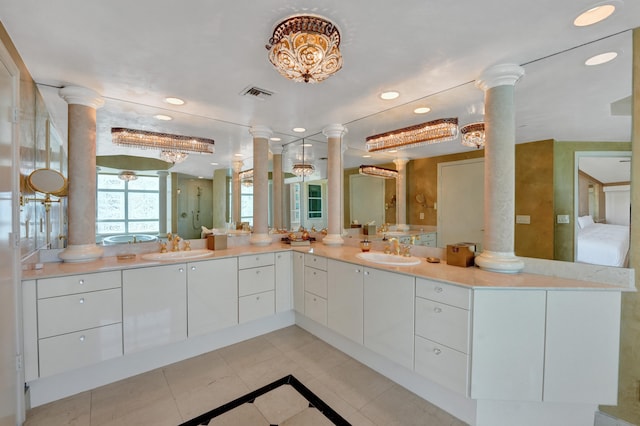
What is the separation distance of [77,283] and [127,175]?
43.4 inches

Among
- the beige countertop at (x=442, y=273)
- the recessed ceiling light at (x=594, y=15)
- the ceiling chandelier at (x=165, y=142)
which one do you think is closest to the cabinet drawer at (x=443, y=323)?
the beige countertop at (x=442, y=273)

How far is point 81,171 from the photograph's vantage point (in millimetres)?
2277

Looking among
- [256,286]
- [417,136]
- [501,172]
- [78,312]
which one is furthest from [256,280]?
[501,172]

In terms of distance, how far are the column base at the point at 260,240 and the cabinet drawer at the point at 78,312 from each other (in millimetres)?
1435

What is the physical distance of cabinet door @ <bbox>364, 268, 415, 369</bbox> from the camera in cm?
198

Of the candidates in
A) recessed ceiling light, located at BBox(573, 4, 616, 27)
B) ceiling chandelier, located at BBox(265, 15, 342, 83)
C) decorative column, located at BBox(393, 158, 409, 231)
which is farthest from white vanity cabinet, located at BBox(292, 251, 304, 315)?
Result: recessed ceiling light, located at BBox(573, 4, 616, 27)

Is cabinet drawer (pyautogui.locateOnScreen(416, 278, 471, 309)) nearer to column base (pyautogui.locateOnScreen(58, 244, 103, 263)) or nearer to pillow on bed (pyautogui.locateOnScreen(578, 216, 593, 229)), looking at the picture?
pillow on bed (pyautogui.locateOnScreen(578, 216, 593, 229))

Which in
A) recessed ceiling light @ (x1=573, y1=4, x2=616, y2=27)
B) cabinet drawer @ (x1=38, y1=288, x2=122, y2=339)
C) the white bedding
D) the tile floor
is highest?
recessed ceiling light @ (x1=573, y1=4, x2=616, y2=27)

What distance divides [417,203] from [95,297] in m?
2.83

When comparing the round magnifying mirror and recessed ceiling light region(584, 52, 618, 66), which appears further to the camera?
the round magnifying mirror

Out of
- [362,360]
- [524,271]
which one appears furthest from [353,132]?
[362,360]

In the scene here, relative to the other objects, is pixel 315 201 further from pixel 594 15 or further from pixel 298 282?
pixel 594 15

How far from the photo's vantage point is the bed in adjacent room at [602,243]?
1.61 metres

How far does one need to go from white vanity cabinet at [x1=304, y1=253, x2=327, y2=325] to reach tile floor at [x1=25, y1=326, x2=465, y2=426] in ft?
1.15
